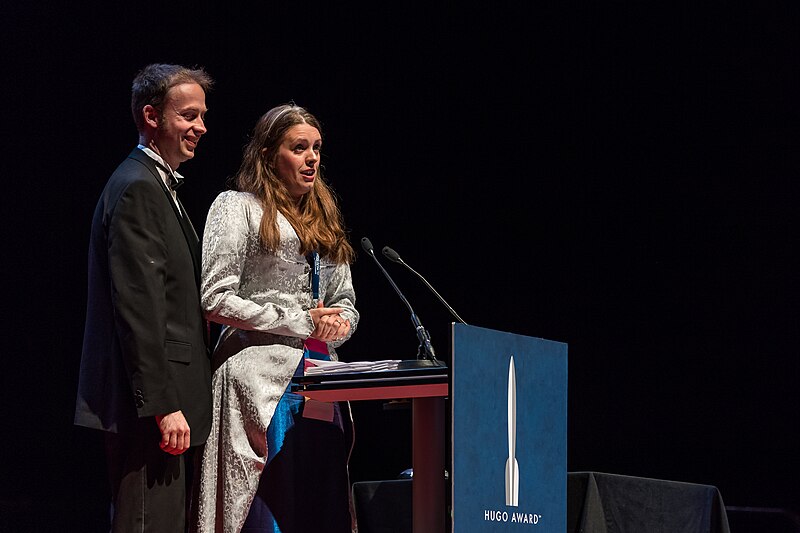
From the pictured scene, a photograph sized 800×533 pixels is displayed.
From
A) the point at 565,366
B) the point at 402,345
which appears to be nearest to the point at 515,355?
the point at 565,366

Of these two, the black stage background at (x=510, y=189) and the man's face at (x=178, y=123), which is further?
the black stage background at (x=510, y=189)

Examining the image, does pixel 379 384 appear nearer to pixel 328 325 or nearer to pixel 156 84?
pixel 328 325

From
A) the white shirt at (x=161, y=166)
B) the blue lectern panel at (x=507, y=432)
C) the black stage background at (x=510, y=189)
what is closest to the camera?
the blue lectern panel at (x=507, y=432)

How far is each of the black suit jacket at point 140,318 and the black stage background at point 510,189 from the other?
5.84 ft

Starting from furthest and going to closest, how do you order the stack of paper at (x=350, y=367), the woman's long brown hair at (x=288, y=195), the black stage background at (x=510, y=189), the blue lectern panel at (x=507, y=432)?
1. the black stage background at (x=510, y=189)
2. the woman's long brown hair at (x=288, y=195)
3. the stack of paper at (x=350, y=367)
4. the blue lectern panel at (x=507, y=432)

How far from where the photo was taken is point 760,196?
13.8 feet

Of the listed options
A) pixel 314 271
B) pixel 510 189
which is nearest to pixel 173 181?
pixel 314 271

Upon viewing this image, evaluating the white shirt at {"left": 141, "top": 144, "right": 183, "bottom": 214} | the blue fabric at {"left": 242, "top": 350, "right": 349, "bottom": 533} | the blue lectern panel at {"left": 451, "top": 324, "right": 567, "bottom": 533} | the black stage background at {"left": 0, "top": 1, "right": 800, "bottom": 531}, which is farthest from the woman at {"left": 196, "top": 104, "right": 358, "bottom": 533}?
the black stage background at {"left": 0, "top": 1, "right": 800, "bottom": 531}

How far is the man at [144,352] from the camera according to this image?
2312mm

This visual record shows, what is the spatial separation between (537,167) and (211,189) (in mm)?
1420

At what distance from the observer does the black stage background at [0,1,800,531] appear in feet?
13.7

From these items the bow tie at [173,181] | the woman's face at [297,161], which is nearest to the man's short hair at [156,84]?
the bow tie at [173,181]

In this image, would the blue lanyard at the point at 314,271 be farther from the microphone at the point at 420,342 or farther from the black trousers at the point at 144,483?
the black trousers at the point at 144,483

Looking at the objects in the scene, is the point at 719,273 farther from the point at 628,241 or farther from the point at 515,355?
the point at 515,355
